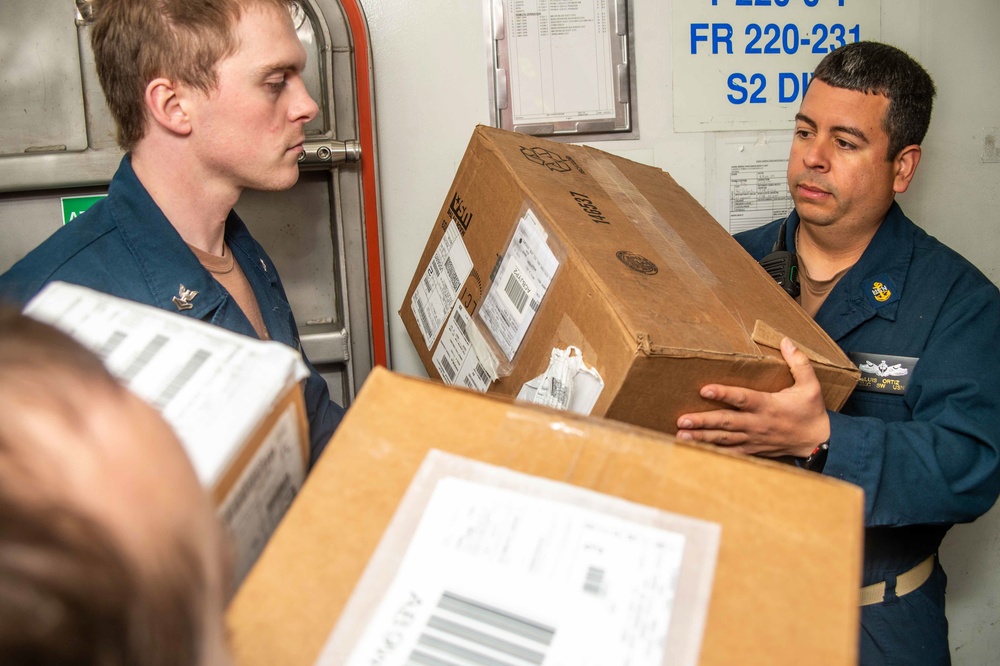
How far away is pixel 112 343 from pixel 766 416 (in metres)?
0.80

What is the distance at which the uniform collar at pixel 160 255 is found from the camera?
109cm

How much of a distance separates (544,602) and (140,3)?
1146mm

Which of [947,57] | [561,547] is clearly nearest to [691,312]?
[561,547]

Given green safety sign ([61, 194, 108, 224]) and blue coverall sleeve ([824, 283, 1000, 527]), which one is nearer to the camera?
blue coverall sleeve ([824, 283, 1000, 527])

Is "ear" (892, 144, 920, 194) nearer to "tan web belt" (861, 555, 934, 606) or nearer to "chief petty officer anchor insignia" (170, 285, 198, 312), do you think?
"tan web belt" (861, 555, 934, 606)

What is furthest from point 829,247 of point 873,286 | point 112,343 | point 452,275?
point 112,343

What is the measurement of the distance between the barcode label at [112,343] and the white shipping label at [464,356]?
2.06ft

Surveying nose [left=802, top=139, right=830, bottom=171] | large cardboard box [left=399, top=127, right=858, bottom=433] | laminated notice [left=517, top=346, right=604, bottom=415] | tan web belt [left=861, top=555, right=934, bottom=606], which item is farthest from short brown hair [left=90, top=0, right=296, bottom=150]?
tan web belt [left=861, top=555, right=934, bottom=606]

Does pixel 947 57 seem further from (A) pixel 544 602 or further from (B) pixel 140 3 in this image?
(A) pixel 544 602

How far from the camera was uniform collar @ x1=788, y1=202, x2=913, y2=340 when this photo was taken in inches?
54.1

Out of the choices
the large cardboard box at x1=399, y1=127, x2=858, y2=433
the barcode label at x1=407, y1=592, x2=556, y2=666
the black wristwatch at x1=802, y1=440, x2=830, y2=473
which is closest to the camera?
the barcode label at x1=407, y1=592, x2=556, y2=666

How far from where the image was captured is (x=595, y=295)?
2.99ft

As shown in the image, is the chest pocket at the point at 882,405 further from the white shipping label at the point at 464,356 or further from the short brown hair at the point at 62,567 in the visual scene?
the short brown hair at the point at 62,567

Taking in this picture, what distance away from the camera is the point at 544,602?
498 mm
